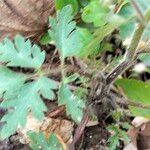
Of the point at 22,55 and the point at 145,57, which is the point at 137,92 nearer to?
the point at 145,57

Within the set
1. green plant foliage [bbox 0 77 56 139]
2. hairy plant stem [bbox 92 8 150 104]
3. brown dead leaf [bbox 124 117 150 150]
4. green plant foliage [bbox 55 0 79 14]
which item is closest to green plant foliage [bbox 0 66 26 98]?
green plant foliage [bbox 0 77 56 139]

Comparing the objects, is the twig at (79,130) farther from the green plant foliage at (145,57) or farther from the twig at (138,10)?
the twig at (138,10)

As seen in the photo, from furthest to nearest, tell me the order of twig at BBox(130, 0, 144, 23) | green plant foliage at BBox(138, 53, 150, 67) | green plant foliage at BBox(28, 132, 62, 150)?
green plant foliage at BBox(28, 132, 62, 150) < green plant foliage at BBox(138, 53, 150, 67) < twig at BBox(130, 0, 144, 23)

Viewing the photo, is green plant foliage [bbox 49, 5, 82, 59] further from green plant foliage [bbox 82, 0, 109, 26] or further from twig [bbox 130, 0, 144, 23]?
twig [bbox 130, 0, 144, 23]

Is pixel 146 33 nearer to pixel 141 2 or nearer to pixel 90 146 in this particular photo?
pixel 141 2

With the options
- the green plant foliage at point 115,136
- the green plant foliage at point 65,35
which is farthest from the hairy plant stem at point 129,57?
the green plant foliage at point 115,136
